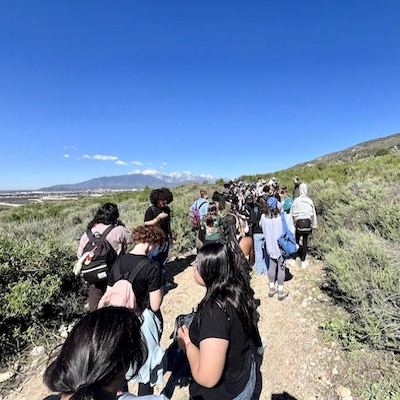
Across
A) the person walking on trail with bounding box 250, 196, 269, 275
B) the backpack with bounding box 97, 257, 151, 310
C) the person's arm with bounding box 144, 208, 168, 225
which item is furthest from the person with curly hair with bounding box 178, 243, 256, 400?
the person walking on trail with bounding box 250, 196, 269, 275

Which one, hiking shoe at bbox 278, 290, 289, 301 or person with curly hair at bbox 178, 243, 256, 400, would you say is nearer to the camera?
person with curly hair at bbox 178, 243, 256, 400

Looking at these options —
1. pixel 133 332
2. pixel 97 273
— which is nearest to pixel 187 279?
pixel 97 273

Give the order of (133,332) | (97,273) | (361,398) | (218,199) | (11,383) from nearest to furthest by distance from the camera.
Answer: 1. (133,332)
2. (361,398)
3. (97,273)
4. (11,383)
5. (218,199)

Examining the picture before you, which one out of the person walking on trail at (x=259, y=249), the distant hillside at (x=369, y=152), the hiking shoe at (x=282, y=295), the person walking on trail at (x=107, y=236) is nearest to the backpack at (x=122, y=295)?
the person walking on trail at (x=107, y=236)

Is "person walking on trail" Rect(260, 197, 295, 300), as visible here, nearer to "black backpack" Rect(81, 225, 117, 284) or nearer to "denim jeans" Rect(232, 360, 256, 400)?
"black backpack" Rect(81, 225, 117, 284)

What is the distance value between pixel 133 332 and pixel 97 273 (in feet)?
7.34

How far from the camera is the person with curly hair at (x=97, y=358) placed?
909mm

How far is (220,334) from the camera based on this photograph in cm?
147

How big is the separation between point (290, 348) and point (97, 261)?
2701 mm

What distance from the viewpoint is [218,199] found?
6680mm

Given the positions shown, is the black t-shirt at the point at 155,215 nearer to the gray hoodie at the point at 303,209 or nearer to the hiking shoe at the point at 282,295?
the hiking shoe at the point at 282,295

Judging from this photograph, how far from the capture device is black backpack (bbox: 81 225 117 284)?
3096 millimetres

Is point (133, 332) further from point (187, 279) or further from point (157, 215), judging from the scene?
point (187, 279)

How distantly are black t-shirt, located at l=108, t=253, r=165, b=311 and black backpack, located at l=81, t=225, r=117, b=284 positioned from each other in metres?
0.62
